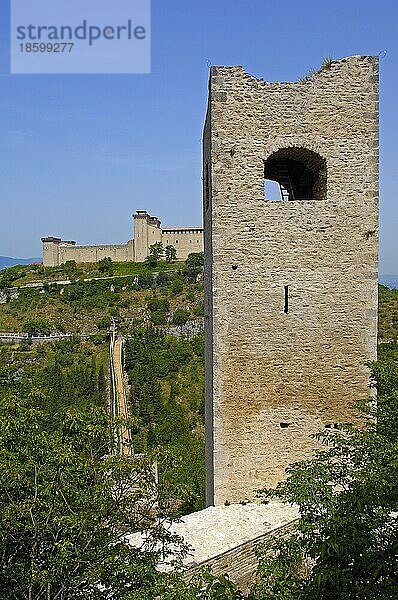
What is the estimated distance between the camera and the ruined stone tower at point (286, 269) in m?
9.85

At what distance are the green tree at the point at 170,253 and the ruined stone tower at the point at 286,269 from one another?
245 ft

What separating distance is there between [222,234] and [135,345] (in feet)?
112

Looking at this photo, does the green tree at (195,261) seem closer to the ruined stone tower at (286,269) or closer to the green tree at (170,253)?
the green tree at (170,253)

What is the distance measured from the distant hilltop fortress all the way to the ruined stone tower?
253ft

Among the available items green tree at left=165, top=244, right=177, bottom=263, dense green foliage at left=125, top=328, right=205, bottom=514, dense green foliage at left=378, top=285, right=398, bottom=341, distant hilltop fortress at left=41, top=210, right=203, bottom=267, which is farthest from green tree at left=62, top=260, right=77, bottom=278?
dense green foliage at left=378, top=285, right=398, bottom=341

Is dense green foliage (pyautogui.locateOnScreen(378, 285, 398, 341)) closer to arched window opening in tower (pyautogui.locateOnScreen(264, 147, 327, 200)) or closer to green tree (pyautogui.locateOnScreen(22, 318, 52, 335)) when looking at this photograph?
arched window opening in tower (pyautogui.locateOnScreen(264, 147, 327, 200))

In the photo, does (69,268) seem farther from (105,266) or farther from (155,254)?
(155,254)

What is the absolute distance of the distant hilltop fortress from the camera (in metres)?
88.3

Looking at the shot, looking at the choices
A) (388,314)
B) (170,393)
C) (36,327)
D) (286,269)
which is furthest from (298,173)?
(36,327)

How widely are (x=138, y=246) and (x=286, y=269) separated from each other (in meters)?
80.7

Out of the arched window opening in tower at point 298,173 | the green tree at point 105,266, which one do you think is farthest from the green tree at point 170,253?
the arched window opening in tower at point 298,173

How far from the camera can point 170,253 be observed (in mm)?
85188

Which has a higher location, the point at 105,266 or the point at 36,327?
the point at 105,266

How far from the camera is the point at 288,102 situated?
32.4 feet
